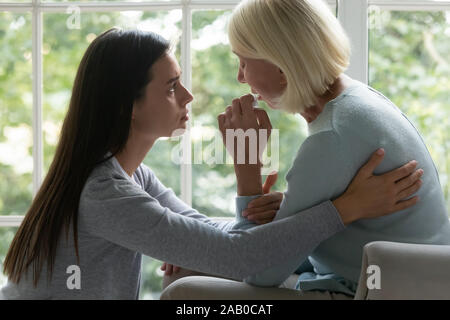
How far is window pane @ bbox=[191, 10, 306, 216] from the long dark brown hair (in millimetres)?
865

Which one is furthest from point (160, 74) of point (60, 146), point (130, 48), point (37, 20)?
point (37, 20)

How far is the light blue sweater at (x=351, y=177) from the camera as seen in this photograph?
1.39 meters

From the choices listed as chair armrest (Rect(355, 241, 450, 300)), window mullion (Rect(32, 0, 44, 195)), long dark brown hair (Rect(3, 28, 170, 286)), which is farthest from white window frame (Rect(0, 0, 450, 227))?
chair armrest (Rect(355, 241, 450, 300))

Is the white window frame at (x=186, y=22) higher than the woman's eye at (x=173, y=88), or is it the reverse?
the white window frame at (x=186, y=22)

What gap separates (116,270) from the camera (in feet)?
5.20

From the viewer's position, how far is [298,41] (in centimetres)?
150

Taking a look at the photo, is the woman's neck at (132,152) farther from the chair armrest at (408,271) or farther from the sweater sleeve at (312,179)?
the chair armrest at (408,271)

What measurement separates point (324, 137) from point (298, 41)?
276 mm

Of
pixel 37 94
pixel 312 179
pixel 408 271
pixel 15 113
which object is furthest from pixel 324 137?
pixel 15 113

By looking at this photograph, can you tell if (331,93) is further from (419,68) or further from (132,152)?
(419,68)

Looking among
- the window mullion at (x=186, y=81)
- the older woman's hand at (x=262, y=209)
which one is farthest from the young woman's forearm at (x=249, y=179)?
the window mullion at (x=186, y=81)

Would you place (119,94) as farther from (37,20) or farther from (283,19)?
(37,20)
